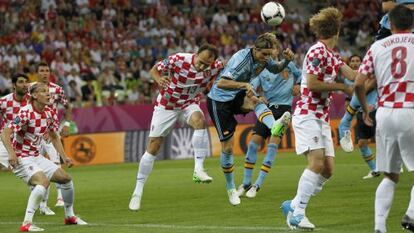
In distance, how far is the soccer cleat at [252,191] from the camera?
15.7 metres

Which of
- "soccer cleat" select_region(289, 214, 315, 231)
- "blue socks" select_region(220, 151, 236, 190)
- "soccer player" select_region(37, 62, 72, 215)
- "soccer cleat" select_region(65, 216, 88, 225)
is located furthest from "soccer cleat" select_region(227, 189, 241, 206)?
"soccer cleat" select_region(289, 214, 315, 231)

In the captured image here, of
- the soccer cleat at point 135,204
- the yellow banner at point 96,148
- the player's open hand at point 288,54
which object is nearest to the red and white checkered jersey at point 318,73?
the player's open hand at point 288,54

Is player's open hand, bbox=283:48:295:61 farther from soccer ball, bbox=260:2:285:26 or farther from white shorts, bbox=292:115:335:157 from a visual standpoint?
white shorts, bbox=292:115:335:157

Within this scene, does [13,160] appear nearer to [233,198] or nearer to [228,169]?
[233,198]

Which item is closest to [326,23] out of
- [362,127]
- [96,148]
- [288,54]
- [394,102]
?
[394,102]

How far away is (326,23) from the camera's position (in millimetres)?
11281

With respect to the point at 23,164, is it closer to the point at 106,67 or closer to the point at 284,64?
the point at 284,64

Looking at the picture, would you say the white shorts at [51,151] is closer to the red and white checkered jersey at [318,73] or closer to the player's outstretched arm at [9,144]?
the player's outstretched arm at [9,144]

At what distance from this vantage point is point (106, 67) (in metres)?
29.7

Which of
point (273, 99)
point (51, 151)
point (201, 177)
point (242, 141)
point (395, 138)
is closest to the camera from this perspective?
point (395, 138)

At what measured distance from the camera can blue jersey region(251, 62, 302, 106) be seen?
17.2 metres

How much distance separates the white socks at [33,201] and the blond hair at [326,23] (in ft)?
13.3

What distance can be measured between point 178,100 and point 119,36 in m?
17.4

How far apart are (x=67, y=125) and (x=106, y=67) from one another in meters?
12.8
